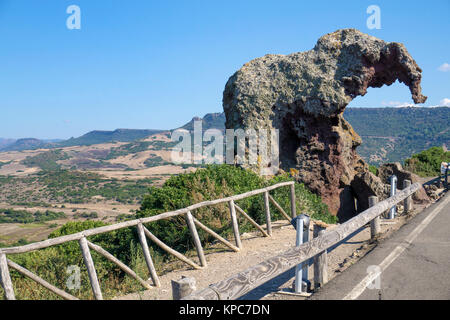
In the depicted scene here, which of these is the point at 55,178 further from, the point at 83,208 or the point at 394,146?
the point at 394,146

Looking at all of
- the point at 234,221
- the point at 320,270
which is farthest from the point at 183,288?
the point at 234,221

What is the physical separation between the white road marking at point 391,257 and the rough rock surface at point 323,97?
4.12 meters

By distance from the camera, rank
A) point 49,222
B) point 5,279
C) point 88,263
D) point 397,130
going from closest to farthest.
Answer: point 5,279
point 88,263
point 49,222
point 397,130

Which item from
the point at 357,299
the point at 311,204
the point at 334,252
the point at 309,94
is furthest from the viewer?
the point at 309,94

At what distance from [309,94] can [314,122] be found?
1.06m

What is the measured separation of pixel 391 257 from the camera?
598cm

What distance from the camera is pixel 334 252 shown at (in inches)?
278

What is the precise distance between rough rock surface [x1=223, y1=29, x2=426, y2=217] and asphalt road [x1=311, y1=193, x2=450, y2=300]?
231 inches

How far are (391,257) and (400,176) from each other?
8777mm

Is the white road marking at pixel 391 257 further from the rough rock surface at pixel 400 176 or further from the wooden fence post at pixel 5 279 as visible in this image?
the wooden fence post at pixel 5 279

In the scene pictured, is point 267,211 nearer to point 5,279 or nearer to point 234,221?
point 234,221

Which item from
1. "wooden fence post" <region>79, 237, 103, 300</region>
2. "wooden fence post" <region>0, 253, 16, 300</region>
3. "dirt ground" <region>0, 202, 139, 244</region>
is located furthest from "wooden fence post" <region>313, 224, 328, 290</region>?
"dirt ground" <region>0, 202, 139, 244</region>
